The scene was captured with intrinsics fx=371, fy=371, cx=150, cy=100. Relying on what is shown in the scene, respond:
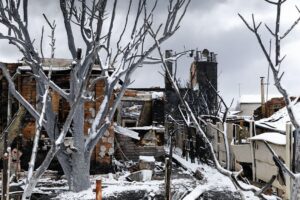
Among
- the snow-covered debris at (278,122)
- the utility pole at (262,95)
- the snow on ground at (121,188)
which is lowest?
the snow on ground at (121,188)

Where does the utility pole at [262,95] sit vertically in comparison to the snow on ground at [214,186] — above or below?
above

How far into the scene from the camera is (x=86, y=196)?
9.81 metres

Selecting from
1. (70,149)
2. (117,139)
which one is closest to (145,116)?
(117,139)

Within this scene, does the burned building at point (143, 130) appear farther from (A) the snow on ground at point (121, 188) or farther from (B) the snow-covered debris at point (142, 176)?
(A) the snow on ground at point (121, 188)

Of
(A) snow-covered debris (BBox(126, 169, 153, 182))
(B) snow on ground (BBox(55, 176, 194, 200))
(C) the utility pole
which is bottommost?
(B) snow on ground (BBox(55, 176, 194, 200))

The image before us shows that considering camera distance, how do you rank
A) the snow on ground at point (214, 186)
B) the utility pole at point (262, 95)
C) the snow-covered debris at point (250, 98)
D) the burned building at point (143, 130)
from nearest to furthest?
the snow on ground at point (214, 186)
the burned building at point (143, 130)
the utility pole at point (262, 95)
the snow-covered debris at point (250, 98)

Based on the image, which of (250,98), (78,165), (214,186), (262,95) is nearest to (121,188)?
(78,165)

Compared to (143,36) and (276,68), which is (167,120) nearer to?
(143,36)

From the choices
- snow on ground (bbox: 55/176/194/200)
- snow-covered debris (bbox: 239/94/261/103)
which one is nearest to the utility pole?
snow-covered debris (bbox: 239/94/261/103)

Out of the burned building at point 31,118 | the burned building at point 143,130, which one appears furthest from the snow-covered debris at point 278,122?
the burned building at point 143,130

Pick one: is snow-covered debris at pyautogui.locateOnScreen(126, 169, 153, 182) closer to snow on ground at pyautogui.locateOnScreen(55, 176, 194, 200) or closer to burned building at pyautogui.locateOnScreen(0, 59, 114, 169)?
snow on ground at pyautogui.locateOnScreen(55, 176, 194, 200)

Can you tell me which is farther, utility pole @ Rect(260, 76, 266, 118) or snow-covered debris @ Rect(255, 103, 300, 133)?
utility pole @ Rect(260, 76, 266, 118)

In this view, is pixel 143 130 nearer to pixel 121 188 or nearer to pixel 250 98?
pixel 121 188

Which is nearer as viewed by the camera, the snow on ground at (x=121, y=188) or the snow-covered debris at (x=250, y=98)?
the snow on ground at (x=121, y=188)
